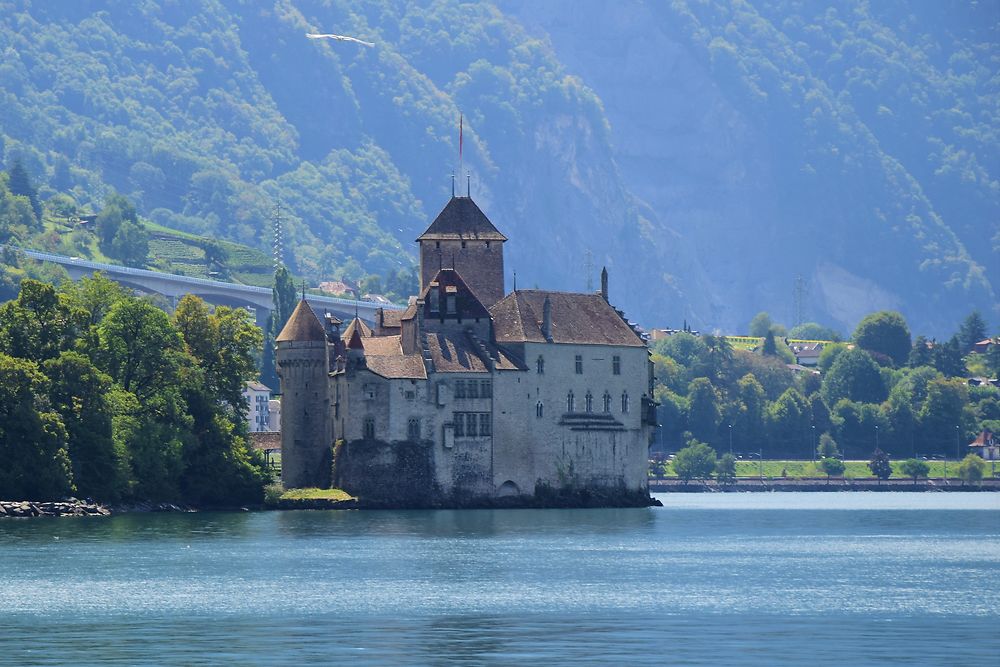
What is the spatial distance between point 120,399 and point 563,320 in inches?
1422

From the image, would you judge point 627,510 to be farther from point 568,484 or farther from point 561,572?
point 561,572

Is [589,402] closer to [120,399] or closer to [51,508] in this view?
[120,399]

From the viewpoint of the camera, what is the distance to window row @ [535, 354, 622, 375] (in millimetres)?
159000

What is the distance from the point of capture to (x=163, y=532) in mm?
120312

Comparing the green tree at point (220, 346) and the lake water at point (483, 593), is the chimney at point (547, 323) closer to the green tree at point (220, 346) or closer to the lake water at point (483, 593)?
the green tree at point (220, 346)

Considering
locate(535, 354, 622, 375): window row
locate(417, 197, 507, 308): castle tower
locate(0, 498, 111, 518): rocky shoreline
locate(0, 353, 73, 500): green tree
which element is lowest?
locate(0, 498, 111, 518): rocky shoreline

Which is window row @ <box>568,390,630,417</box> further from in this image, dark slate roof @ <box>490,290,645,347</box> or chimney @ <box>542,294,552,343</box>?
chimney @ <box>542,294,552,343</box>

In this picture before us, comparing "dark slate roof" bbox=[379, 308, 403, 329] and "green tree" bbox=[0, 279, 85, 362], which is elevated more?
"dark slate roof" bbox=[379, 308, 403, 329]

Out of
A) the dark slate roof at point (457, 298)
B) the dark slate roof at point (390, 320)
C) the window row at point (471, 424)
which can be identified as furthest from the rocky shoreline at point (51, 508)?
the dark slate roof at point (390, 320)

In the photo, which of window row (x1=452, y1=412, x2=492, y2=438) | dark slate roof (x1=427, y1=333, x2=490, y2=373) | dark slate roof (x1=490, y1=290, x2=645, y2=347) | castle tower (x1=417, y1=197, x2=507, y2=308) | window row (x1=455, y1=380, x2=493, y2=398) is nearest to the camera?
dark slate roof (x1=427, y1=333, x2=490, y2=373)

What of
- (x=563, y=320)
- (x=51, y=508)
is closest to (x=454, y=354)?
(x=563, y=320)

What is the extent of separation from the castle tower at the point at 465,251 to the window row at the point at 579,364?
855 centimetres

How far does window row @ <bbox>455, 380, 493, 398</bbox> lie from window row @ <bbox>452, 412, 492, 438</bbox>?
1.12 m

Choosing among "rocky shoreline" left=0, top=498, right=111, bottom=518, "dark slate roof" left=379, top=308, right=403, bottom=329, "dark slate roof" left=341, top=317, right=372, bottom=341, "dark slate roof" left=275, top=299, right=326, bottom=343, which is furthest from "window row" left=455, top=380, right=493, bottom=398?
"rocky shoreline" left=0, top=498, right=111, bottom=518
